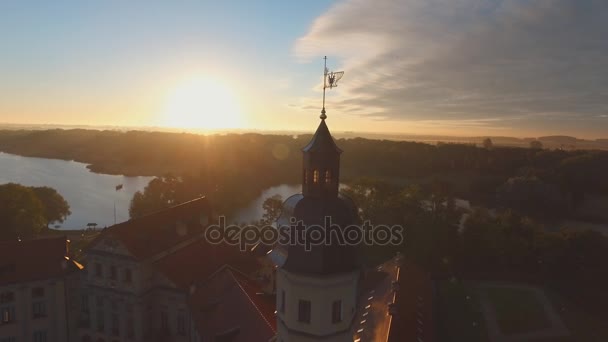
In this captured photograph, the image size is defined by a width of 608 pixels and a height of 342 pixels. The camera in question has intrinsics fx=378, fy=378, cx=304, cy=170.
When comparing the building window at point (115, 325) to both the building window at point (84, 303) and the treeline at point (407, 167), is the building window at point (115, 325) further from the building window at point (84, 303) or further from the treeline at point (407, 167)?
the treeline at point (407, 167)

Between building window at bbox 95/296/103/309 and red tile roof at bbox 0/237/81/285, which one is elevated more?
red tile roof at bbox 0/237/81/285

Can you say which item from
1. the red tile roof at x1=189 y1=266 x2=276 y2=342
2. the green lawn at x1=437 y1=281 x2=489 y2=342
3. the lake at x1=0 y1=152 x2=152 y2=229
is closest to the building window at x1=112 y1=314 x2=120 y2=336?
the red tile roof at x1=189 y1=266 x2=276 y2=342

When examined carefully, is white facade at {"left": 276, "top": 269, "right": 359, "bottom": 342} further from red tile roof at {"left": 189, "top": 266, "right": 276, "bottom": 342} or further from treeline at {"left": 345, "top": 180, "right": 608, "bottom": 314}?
treeline at {"left": 345, "top": 180, "right": 608, "bottom": 314}

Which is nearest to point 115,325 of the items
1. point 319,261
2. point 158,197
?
point 319,261

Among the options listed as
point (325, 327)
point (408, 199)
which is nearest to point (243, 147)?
point (408, 199)

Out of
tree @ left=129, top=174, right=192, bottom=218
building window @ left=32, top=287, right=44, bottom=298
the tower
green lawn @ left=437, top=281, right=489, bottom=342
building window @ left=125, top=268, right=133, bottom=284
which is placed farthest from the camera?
tree @ left=129, top=174, right=192, bottom=218

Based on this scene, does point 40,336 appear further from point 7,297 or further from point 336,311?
point 336,311

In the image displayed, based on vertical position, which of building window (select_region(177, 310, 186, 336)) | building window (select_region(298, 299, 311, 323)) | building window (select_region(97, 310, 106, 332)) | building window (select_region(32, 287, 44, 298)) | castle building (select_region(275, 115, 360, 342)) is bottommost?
building window (select_region(97, 310, 106, 332))
